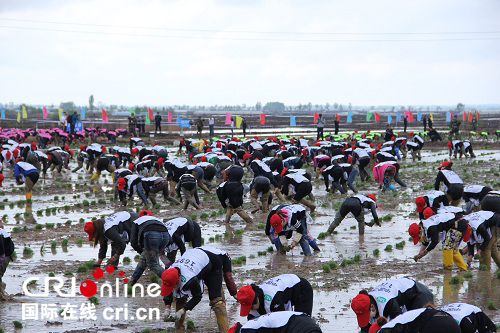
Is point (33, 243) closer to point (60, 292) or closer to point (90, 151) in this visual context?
point (60, 292)

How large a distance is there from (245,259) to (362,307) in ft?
21.4

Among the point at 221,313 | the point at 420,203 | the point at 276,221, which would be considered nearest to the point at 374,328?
the point at 221,313

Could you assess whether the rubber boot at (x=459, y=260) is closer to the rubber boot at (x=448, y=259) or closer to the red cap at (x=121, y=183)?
the rubber boot at (x=448, y=259)

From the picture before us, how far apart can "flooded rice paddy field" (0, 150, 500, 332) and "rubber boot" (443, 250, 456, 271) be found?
0.55ft

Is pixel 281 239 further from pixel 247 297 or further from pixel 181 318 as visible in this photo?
pixel 247 297

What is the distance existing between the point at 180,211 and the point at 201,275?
1108 centimetres

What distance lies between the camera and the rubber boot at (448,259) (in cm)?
1241

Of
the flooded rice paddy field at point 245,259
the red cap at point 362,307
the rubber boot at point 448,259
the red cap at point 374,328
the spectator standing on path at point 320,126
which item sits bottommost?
the flooded rice paddy field at point 245,259

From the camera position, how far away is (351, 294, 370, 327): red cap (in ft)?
23.4

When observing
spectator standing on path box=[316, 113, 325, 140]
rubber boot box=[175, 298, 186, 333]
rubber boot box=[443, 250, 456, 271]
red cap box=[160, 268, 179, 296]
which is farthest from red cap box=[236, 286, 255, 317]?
spectator standing on path box=[316, 113, 325, 140]

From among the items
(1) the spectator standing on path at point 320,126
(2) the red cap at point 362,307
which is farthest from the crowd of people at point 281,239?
(1) the spectator standing on path at point 320,126

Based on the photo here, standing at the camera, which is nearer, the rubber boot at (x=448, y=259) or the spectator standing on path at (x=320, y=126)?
the rubber boot at (x=448, y=259)

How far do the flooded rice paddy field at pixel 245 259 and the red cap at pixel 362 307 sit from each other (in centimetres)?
208

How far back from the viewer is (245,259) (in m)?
13.5
